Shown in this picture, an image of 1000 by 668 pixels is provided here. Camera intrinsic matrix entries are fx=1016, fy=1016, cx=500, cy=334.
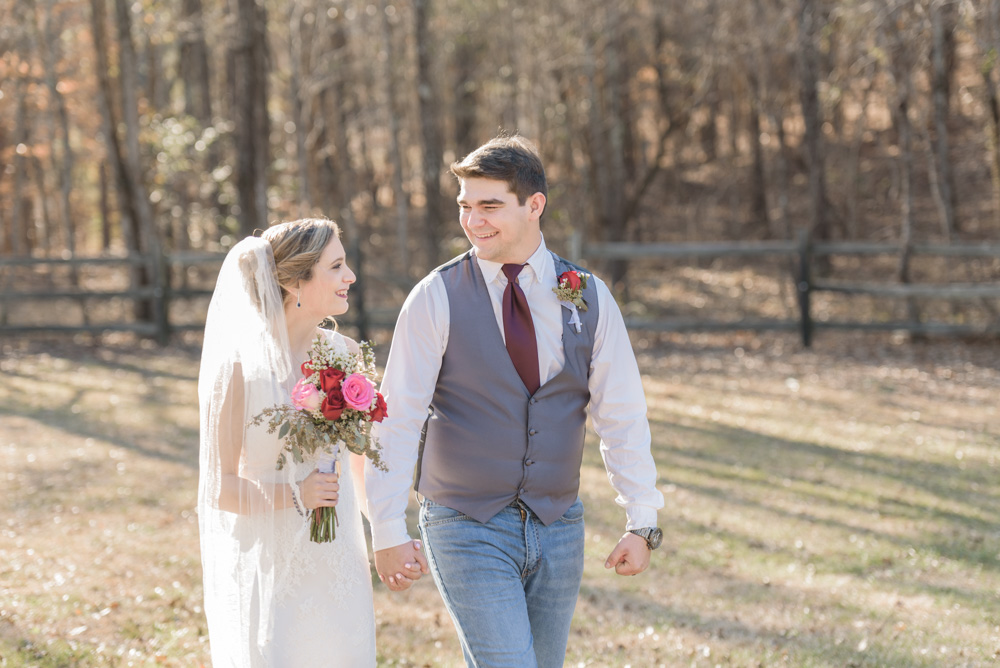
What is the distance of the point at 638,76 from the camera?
1107 inches

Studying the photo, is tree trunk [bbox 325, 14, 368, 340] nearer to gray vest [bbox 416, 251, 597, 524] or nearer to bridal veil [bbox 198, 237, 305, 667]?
bridal veil [bbox 198, 237, 305, 667]

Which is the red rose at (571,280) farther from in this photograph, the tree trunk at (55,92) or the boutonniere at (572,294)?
the tree trunk at (55,92)

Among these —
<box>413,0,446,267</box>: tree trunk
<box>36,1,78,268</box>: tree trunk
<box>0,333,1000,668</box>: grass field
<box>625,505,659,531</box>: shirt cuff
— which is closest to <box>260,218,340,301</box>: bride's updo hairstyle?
<box>625,505,659,531</box>: shirt cuff

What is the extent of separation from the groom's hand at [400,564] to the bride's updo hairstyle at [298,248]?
942 mm

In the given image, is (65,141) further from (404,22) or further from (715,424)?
(715,424)

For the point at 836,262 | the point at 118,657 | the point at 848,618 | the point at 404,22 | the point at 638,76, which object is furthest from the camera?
the point at 638,76

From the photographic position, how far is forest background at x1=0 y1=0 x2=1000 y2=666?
221 inches

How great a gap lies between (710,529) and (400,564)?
4.56 m

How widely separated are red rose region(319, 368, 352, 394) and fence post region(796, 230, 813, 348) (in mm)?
11604

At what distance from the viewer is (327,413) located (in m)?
3.02

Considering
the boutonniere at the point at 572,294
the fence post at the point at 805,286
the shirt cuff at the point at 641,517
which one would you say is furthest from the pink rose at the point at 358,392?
the fence post at the point at 805,286

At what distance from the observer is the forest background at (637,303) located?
5.62 metres

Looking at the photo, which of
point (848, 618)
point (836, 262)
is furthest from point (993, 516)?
point (836, 262)

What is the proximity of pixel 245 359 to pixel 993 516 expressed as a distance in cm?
588
